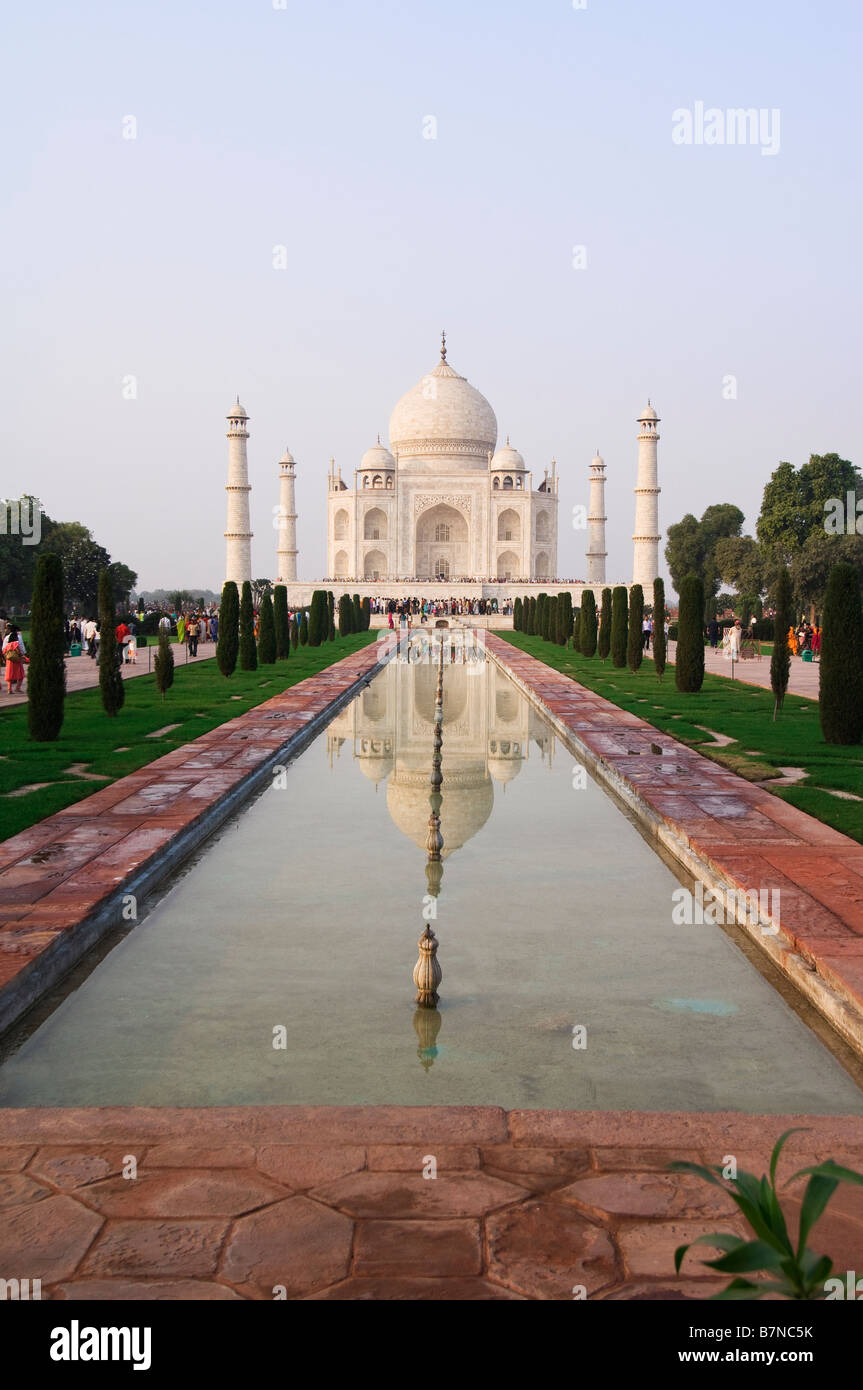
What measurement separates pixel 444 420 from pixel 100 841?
4569 centimetres

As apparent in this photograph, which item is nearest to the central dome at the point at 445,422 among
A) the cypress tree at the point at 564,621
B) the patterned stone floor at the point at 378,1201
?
the cypress tree at the point at 564,621

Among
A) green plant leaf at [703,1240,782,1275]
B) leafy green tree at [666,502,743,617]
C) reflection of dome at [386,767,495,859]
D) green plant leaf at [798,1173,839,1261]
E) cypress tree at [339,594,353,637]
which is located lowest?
reflection of dome at [386,767,495,859]

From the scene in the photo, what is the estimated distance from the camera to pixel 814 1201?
134 centimetres

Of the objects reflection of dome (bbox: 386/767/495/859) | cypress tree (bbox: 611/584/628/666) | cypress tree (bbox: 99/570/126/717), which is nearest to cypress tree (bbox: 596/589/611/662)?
cypress tree (bbox: 611/584/628/666)

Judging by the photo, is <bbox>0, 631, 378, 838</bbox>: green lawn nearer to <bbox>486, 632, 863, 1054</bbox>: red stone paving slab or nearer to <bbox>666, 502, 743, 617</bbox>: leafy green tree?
<bbox>486, 632, 863, 1054</bbox>: red stone paving slab

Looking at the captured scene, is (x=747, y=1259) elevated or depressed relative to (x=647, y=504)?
depressed

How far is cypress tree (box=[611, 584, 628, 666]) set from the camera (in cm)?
1703

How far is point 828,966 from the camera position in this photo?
10.5ft

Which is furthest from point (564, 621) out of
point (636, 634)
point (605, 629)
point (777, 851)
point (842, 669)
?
point (777, 851)

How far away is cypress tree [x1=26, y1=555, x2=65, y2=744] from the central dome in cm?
4109

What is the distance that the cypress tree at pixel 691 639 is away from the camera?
12812 mm

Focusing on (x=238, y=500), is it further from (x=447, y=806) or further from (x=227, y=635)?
(x=447, y=806)

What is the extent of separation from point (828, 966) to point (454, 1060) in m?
1.17
